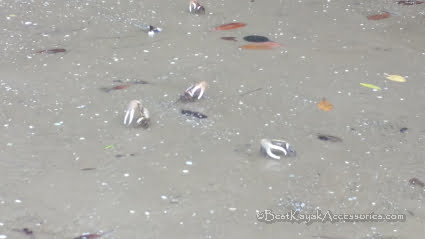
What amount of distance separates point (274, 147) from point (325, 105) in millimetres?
647

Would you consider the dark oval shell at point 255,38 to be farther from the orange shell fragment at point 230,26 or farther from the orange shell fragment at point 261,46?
the orange shell fragment at point 230,26

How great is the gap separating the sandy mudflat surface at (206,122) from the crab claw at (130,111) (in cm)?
5

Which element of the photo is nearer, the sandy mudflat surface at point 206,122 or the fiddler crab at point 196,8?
the sandy mudflat surface at point 206,122

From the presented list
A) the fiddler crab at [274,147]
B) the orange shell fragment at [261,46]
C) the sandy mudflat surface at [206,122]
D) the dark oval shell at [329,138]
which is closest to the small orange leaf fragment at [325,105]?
the sandy mudflat surface at [206,122]

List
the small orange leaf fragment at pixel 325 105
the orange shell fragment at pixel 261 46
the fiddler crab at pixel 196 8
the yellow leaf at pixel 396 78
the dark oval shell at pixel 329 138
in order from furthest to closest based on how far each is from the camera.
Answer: the fiddler crab at pixel 196 8, the orange shell fragment at pixel 261 46, the yellow leaf at pixel 396 78, the small orange leaf fragment at pixel 325 105, the dark oval shell at pixel 329 138

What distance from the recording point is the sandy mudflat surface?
2.28 m

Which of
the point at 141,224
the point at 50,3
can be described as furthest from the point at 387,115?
the point at 50,3

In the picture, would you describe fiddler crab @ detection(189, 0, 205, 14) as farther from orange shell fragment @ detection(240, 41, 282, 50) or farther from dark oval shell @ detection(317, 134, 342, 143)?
dark oval shell @ detection(317, 134, 342, 143)

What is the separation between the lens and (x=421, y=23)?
4.23m

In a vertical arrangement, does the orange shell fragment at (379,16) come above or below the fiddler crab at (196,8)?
below

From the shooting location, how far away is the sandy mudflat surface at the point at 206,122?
2277 mm

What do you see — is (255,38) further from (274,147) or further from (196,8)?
(274,147)

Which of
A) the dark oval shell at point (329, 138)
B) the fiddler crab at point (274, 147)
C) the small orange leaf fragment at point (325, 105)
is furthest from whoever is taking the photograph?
the small orange leaf fragment at point (325, 105)

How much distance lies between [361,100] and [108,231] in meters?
1.68
